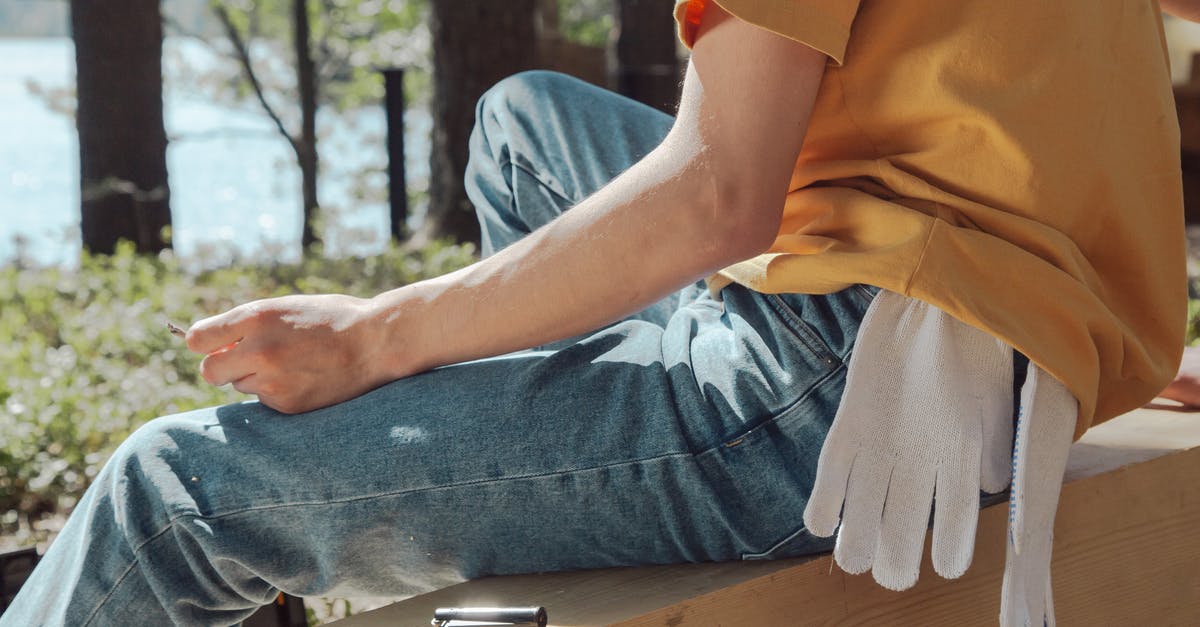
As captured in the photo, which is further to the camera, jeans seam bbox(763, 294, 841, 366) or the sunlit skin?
jeans seam bbox(763, 294, 841, 366)

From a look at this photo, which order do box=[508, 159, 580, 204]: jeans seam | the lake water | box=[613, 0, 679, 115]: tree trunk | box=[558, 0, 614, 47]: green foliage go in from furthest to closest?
box=[558, 0, 614, 47]: green foliage, the lake water, box=[613, 0, 679, 115]: tree trunk, box=[508, 159, 580, 204]: jeans seam

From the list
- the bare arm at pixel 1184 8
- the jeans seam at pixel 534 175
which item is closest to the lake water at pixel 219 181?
the jeans seam at pixel 534 175

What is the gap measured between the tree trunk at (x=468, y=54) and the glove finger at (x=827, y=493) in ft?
16.4

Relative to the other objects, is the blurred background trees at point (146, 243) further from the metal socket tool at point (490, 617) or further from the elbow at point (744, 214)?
the elbow at point (744, 214)

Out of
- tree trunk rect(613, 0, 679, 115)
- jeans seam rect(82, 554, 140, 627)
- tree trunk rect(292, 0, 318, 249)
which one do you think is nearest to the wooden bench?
jeans seam rect(82, 554, 140, 627)

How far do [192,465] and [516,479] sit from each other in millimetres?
395

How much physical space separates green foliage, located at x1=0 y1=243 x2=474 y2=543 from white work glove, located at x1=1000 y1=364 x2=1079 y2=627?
2737mm

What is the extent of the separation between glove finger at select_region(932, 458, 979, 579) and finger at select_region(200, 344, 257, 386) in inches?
34.2

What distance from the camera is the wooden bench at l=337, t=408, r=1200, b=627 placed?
57.7 inches

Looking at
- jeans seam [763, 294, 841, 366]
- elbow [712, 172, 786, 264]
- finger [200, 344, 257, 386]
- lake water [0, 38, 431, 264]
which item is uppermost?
elbow [712, 172, 786, 264]

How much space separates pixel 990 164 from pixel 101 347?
12.9ft

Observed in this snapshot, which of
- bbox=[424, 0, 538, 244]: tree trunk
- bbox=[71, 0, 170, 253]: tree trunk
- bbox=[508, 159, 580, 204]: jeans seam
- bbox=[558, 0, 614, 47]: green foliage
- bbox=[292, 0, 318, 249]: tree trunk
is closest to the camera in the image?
bbox=[508, 159, 580, 204]: jeans seam

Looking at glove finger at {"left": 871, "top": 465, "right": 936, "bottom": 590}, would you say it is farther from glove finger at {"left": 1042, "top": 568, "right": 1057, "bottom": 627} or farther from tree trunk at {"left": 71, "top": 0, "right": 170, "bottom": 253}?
tree trunk at {"left": 71, "top": 0, "right": 170, "bottom": 253}

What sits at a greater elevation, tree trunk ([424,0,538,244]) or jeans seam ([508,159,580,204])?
jeans seam ([508,159,580,204])
